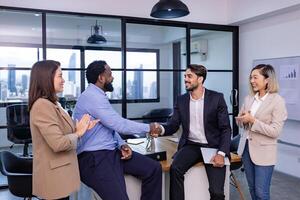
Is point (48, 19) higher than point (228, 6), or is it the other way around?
point (228, 6)

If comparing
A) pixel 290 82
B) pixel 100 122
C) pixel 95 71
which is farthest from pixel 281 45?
pixel 100 122

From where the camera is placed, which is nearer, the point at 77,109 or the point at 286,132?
the point at 77,109

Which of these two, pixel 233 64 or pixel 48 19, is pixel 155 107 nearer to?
pixel 233 64

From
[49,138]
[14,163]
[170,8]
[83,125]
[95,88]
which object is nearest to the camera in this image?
[49,138]

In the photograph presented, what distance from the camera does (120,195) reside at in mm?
2197

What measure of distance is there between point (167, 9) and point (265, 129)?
1.60 metres

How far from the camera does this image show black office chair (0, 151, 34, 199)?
2.50m

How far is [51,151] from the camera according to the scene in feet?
6.40

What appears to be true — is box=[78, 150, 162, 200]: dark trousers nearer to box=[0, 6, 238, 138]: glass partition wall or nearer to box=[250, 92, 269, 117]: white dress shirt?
box=[250, 92, 269, 117]: white dress shirt

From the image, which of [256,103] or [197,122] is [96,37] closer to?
[197,122]

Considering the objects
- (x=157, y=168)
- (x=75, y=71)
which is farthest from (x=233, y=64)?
(x=157, y=168)

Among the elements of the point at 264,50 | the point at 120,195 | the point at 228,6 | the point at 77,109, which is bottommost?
the point at 120,195

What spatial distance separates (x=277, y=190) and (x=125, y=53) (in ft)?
9.59

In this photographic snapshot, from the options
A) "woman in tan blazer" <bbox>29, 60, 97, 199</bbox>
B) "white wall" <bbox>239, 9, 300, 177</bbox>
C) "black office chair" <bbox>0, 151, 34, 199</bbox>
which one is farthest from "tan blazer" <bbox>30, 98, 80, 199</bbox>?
"white wall" <bbox>239, 9, 300, 177</bbox>
